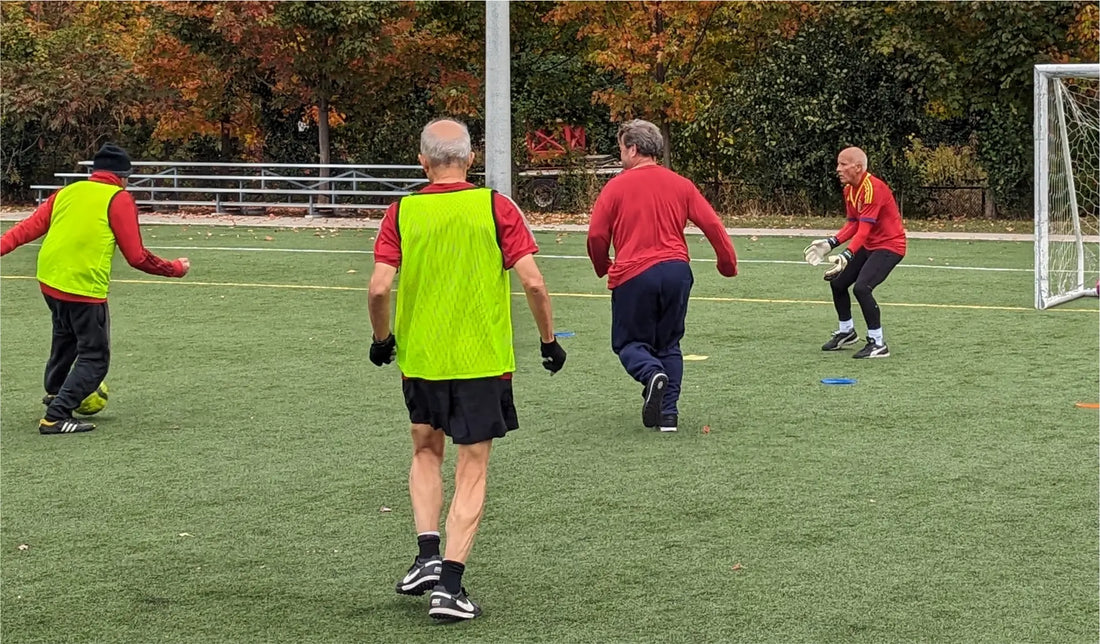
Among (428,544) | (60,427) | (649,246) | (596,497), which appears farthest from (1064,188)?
(428,544)

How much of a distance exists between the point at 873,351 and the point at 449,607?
7.24 metres

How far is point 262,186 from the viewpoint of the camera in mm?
33125

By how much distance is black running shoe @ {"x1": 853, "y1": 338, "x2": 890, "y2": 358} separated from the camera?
1217cm

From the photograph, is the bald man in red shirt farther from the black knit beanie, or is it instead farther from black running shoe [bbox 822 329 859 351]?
black running shoe [bbox 822 329 859 351]

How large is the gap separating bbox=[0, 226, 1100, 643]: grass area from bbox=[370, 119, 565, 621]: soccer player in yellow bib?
0.34 metres

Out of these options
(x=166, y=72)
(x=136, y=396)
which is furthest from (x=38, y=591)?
(x=166, y=72)

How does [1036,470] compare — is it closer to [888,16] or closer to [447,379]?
[447,379]

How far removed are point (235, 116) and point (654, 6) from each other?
975cm

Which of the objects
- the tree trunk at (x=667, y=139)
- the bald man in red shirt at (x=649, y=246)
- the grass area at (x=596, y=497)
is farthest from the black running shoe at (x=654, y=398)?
the tree trunk at (x=667, y=139)

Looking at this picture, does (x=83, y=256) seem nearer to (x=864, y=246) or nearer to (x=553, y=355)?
(x=553, y=355)

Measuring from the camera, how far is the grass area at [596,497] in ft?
18.6

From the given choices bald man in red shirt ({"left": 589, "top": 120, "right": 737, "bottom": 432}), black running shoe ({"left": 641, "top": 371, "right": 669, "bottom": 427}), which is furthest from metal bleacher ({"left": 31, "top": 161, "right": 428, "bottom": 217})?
black running shoe ({"left": 641, "top": 371, "right": 669, "bottom": 427})

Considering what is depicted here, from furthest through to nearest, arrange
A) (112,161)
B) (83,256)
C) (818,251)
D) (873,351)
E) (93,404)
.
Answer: (873,351), (818,251), (93,404), (112,161), (83,256)

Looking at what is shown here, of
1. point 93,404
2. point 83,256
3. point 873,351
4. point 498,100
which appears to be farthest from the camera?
point 873,351
